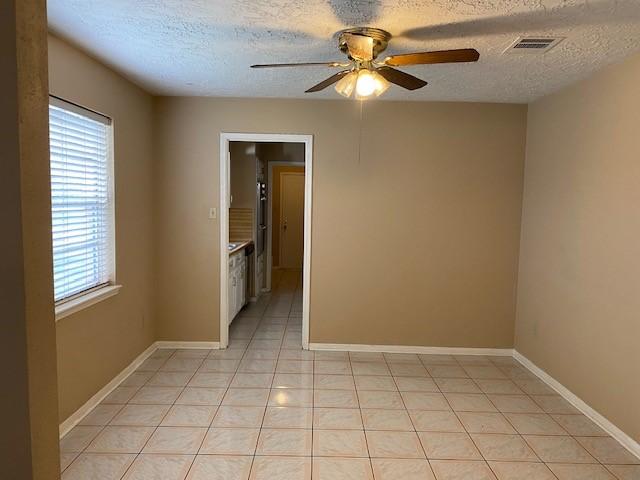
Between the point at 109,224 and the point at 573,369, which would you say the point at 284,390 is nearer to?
the point at 109,224

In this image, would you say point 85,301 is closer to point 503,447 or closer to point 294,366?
point 294,366

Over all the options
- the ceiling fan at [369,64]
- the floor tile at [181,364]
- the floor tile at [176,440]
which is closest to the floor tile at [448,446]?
the floor tile at [176,440]

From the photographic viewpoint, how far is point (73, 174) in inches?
103

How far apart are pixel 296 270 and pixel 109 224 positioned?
567 centimetres

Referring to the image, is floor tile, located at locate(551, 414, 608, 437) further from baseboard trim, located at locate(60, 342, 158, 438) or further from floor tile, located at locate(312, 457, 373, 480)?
baseboard trim, located at locate(60, 342, 158, 438)

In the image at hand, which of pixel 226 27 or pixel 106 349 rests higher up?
pixel 226 27

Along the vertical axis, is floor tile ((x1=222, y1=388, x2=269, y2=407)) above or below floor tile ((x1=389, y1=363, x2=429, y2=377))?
above

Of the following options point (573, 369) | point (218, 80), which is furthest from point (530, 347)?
point (218, 80)

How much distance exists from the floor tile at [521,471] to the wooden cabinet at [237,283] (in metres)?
2.84

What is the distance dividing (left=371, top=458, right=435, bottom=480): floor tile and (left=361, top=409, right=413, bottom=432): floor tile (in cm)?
33

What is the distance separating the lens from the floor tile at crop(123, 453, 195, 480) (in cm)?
217

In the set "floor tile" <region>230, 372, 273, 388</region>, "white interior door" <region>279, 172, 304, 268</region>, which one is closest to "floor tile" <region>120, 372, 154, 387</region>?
"floor tile" <region>230, 372, 273, 388</region>

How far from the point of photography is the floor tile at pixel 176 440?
2.40 metres

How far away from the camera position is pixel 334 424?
271 cm
